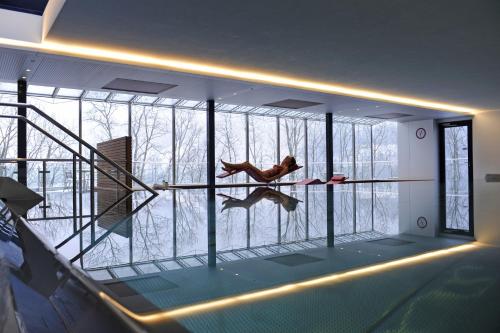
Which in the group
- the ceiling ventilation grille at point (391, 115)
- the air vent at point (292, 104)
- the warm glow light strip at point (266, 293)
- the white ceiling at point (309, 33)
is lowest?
the warm glow light strip at point (266, 293)

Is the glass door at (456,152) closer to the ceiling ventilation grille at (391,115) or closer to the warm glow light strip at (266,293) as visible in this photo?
the ceiling ventilation grille at (391,115)

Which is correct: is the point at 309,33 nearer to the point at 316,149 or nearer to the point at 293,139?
the point at 293,139

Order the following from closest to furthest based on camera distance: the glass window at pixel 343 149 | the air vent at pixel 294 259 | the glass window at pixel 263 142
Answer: the air vent at pixel 294 259 → the glass window at pixel 263 142 → the glass window at pixel 343 149

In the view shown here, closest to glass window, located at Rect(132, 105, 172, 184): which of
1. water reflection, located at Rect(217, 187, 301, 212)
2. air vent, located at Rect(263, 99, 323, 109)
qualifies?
air vent, located at Rect(263, 99, 323, 109)

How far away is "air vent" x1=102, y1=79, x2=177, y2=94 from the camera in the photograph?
32.0 feet

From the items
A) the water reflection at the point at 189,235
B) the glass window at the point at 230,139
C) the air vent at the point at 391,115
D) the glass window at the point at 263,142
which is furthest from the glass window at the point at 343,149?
the water reflection at the point at 189,235

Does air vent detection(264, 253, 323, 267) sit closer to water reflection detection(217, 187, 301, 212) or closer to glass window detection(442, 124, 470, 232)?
water reflection detection(217, 187, 301, 212)

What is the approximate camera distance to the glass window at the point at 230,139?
53.6ft

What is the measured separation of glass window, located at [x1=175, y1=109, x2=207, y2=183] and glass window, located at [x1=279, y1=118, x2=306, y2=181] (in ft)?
11.9

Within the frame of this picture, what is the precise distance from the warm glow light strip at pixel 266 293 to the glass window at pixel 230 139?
46.7ft

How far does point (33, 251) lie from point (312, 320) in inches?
57.4

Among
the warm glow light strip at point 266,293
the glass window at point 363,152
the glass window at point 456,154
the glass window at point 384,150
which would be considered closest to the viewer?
the warm glow light strip at point 266,293

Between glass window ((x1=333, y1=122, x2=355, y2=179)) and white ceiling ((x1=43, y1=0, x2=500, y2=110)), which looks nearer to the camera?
white ceiling ((x1=43, y1=0, x2=500, y2=110))

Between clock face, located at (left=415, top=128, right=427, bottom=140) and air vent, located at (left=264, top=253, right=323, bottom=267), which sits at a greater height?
clock face, located at (left=415, top=128, right=427, bottom=140)
